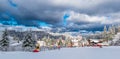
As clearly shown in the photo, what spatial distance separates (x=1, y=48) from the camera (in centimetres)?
6669

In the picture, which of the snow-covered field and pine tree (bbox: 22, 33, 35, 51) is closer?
the snow-covered field

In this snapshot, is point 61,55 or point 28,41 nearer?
point 61,55

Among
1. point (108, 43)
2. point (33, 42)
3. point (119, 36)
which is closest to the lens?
point (33, 42)

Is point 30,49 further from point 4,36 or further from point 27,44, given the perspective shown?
point 4,36

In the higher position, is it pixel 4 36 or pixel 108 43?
pixel 4 36

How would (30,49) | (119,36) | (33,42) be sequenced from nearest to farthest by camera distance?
(30,49), (33,42), (119,36)

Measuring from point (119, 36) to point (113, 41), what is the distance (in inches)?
389

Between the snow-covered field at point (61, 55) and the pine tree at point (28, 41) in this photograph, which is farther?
the pine tree at point (28, 41)

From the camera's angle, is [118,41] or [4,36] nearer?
[4,36]

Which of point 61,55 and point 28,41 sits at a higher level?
point 28,41

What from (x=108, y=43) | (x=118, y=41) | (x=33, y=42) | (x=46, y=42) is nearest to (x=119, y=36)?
(x=118, y=41)

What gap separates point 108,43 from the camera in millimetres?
197125

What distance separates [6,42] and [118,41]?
13068cm

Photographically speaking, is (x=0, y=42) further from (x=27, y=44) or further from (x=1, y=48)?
(x=27, y=44)
